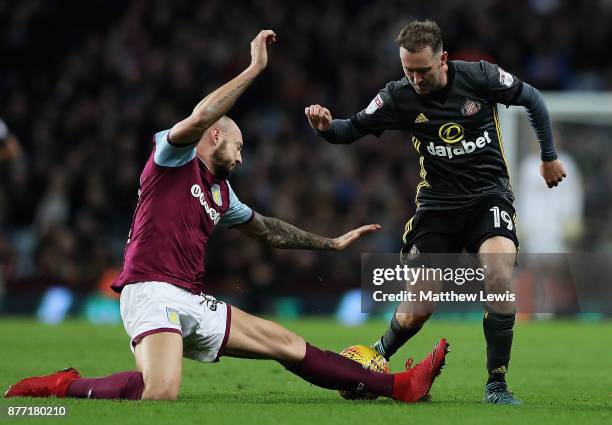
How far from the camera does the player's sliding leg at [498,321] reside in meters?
6.79

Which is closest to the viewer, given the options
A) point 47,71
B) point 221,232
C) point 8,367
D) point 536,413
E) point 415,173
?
point 536,413

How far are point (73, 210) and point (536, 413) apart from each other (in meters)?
11.0

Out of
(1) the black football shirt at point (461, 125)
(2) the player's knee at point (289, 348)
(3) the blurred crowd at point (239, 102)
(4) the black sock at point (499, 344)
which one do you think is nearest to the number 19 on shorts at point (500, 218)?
(1) the black football shirt at point (461, 125)

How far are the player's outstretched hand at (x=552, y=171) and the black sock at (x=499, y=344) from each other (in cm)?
88

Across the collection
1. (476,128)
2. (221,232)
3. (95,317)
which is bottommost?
(95,317)

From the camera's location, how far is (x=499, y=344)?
6824 mm

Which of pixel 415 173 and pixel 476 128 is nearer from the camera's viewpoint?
pixel 476 128

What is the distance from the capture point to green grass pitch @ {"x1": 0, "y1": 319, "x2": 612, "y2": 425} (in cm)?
603


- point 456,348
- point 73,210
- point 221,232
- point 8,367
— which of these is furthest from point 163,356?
point 73,210

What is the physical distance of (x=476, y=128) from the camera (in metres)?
7.20

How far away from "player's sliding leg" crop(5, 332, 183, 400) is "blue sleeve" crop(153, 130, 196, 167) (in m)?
0.95

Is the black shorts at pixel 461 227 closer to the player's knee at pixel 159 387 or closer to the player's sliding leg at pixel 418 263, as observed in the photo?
the player's sliding leg at pixel 418 263

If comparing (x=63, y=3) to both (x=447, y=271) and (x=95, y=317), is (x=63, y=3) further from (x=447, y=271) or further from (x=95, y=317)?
(x=447, y=271)

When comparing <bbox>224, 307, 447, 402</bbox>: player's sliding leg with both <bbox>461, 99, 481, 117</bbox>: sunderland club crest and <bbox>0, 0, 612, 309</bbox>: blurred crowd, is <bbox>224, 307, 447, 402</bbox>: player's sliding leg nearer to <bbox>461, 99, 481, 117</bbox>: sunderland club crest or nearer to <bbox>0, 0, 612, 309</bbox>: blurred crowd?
<bbox>461, 99, 481, 117</bbox>: sunderland club crest
